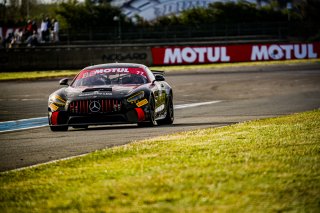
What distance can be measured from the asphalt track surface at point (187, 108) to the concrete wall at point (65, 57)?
5.14m

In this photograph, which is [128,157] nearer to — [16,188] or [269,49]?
[16,188]

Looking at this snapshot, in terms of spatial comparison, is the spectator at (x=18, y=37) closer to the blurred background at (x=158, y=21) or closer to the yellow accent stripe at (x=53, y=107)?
the blurred background at (x=158, y=21)

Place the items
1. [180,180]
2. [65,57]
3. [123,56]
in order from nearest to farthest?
[180,180], [65,57], [123,56]

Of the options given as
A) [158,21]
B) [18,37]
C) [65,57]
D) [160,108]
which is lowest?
[160,108]

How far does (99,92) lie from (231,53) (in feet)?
107

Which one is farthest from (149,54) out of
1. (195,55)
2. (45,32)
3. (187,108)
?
(187,108)

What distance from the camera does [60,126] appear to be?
1384 centimetres

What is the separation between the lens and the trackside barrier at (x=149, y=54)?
1566 inches

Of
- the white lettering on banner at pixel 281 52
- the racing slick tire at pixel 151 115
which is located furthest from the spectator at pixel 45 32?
the racing slick tire at pixel 151 115

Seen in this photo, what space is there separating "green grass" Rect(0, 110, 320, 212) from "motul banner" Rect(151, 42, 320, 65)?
114ft

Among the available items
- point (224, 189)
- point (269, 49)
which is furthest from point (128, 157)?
point (269, 49)

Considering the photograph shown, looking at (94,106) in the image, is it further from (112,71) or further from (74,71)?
(74,71)

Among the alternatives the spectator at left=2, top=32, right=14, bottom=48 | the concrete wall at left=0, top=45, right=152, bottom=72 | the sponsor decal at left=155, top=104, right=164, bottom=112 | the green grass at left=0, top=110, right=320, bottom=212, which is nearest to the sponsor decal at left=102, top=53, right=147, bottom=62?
the concrete wall at left=0, top=45, right=152, bottom=72

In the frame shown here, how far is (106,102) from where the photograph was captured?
13492mm
